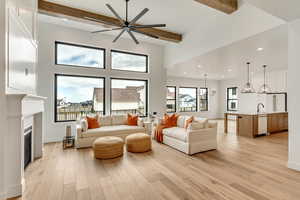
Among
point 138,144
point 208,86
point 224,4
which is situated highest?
point 224,4

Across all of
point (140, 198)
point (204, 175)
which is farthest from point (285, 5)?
point (140, 198)

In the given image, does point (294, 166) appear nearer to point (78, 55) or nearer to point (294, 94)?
point (294, 94)

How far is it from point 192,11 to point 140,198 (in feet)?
14.4

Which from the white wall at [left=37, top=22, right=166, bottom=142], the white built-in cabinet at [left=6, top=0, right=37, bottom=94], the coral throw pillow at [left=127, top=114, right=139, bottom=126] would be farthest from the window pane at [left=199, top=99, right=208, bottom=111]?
the white built-in cabinet at [left=6, top=0, right=37, bottom=94]

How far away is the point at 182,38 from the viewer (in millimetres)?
5305

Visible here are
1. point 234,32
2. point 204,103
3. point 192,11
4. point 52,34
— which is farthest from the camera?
point 204,103

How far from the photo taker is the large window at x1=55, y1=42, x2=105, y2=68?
486 cm

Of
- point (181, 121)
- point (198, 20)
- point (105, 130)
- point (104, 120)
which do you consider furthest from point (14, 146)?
point (198, 20)

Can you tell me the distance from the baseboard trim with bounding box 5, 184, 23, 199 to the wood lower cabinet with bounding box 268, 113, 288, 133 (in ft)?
24.7

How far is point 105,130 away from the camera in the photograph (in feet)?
14.2

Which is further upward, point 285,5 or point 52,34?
point 52,34

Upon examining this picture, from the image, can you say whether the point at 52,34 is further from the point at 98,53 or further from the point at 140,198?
the point at 140,198

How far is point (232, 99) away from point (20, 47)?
10.9 m

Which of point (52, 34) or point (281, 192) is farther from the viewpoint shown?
point (52, 34)
